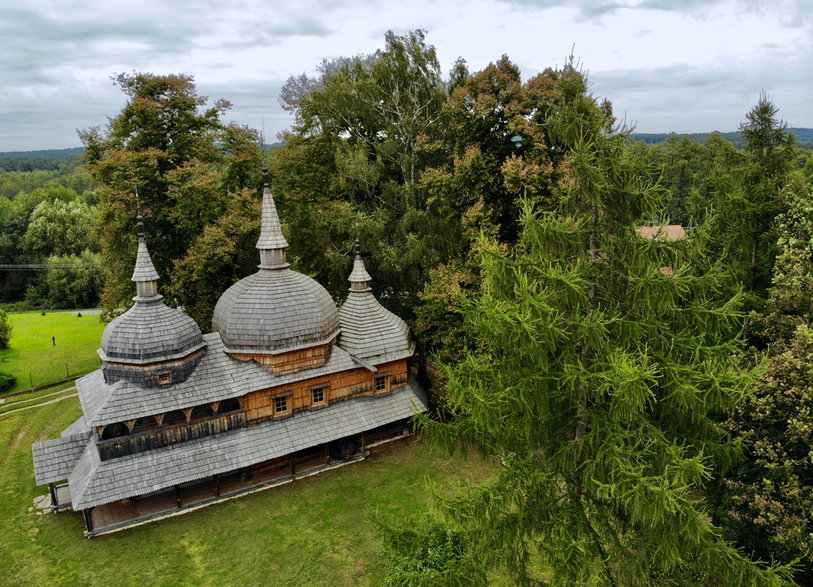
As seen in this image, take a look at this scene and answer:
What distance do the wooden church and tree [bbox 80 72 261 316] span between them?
6.68 meters

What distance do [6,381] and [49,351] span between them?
6.96 metres

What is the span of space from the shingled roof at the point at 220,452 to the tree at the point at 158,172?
10.3 metres

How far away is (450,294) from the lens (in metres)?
22.3

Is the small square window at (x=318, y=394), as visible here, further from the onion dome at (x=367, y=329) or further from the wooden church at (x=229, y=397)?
the onion dome at (x=367, y=329)

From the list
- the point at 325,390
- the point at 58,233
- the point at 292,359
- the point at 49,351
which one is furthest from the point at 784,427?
the point at 58,233

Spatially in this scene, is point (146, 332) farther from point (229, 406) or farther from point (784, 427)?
point (784, 427)

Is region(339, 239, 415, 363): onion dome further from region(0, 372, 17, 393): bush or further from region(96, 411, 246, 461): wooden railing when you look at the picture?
region(0, 372, 17, 393): bush

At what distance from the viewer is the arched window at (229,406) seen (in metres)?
20.1

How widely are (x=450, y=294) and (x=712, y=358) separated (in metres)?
13.8

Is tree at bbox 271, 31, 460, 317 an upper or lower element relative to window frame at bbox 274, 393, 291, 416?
upper

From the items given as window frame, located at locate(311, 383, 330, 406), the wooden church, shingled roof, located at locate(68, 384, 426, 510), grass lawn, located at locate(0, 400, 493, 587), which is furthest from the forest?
window frame, located at locate(311, 383, 330, 406)

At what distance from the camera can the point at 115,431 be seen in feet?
59.8

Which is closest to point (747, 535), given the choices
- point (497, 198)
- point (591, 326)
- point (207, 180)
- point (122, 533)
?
point (591, 326)

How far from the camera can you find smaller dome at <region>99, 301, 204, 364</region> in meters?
18.3
